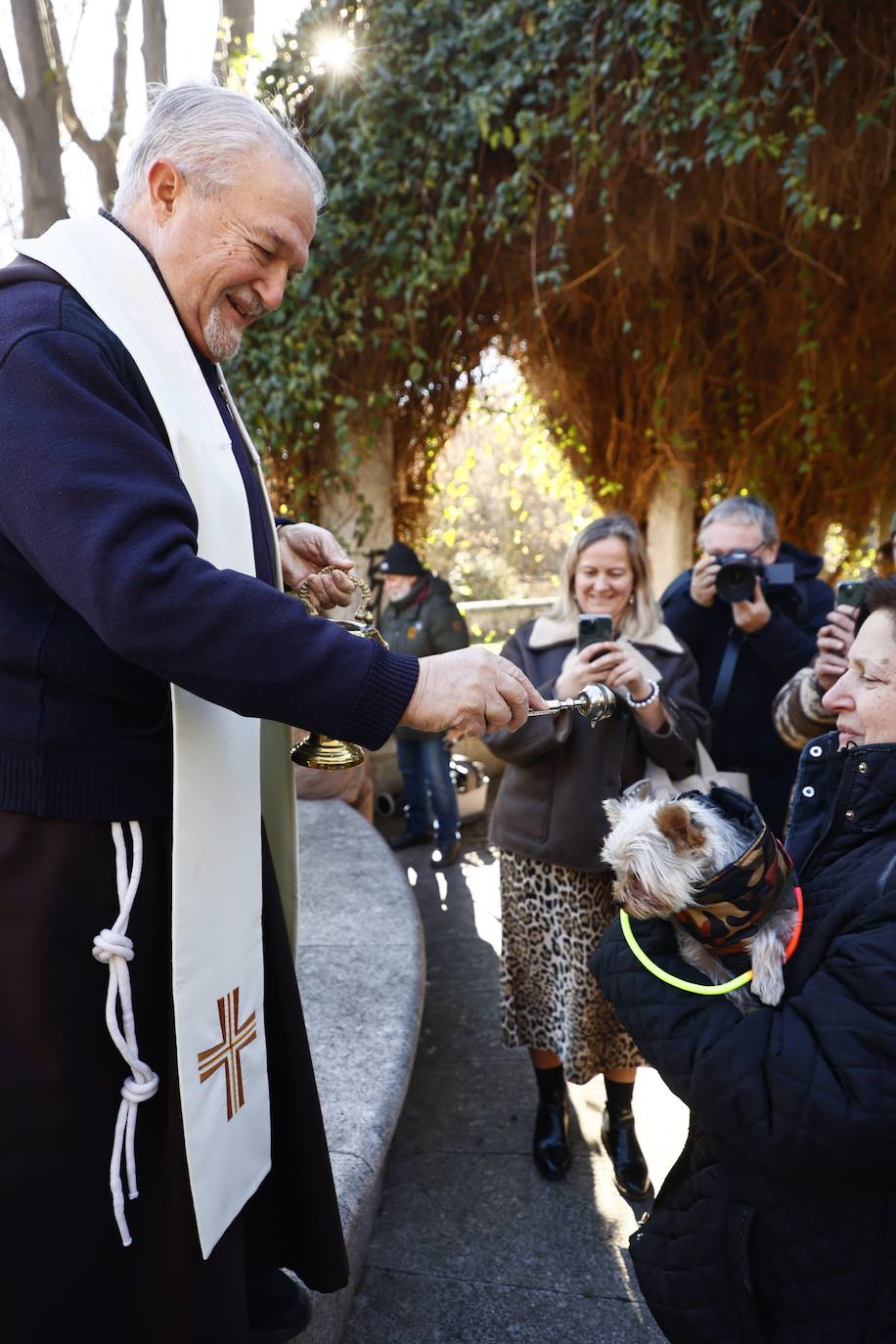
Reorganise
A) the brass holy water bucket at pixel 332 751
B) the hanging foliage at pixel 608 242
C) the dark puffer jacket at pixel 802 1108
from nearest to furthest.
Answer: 1. the dark puffer jacket at pixel 802 1108
2. the brass holy water bucket at pixel 332 751
3. the hanging foliage at pixel 608 242

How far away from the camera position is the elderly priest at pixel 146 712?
1.09 metres

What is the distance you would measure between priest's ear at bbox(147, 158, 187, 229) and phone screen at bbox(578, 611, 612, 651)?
1456 mm

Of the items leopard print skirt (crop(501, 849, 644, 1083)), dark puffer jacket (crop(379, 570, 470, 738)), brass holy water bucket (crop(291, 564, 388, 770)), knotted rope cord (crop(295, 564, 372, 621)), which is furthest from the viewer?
dark puffer jacket (crop(379, 570, 470, 738))

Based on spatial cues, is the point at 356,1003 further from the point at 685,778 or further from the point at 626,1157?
the point at 685,778

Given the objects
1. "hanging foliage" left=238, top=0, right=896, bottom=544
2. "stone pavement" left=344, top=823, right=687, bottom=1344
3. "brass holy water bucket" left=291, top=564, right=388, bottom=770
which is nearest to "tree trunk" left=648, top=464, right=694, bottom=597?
"hanging foliage" left=238, top=0, right=896, bottom=544

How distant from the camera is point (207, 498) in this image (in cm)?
131

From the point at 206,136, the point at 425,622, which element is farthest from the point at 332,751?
the point at 425,622

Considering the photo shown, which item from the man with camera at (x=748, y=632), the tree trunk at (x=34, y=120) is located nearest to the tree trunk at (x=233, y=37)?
the tree trunk at (x=34, y=120)

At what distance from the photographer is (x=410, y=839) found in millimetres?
5945

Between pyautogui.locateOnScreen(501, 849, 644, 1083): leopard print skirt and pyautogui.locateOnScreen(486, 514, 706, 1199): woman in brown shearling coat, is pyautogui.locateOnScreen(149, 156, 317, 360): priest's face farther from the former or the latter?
pyautogui.locateOnScreen(501, 849, 644, 1083): leopard print skirt

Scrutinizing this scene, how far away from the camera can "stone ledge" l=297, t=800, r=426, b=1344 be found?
2.14 metres

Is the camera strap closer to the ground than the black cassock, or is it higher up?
higher up

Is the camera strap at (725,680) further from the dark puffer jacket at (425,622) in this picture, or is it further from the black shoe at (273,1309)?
the dark puffer jacket at (425,622)

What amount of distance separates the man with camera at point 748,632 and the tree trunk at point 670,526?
3208mm
